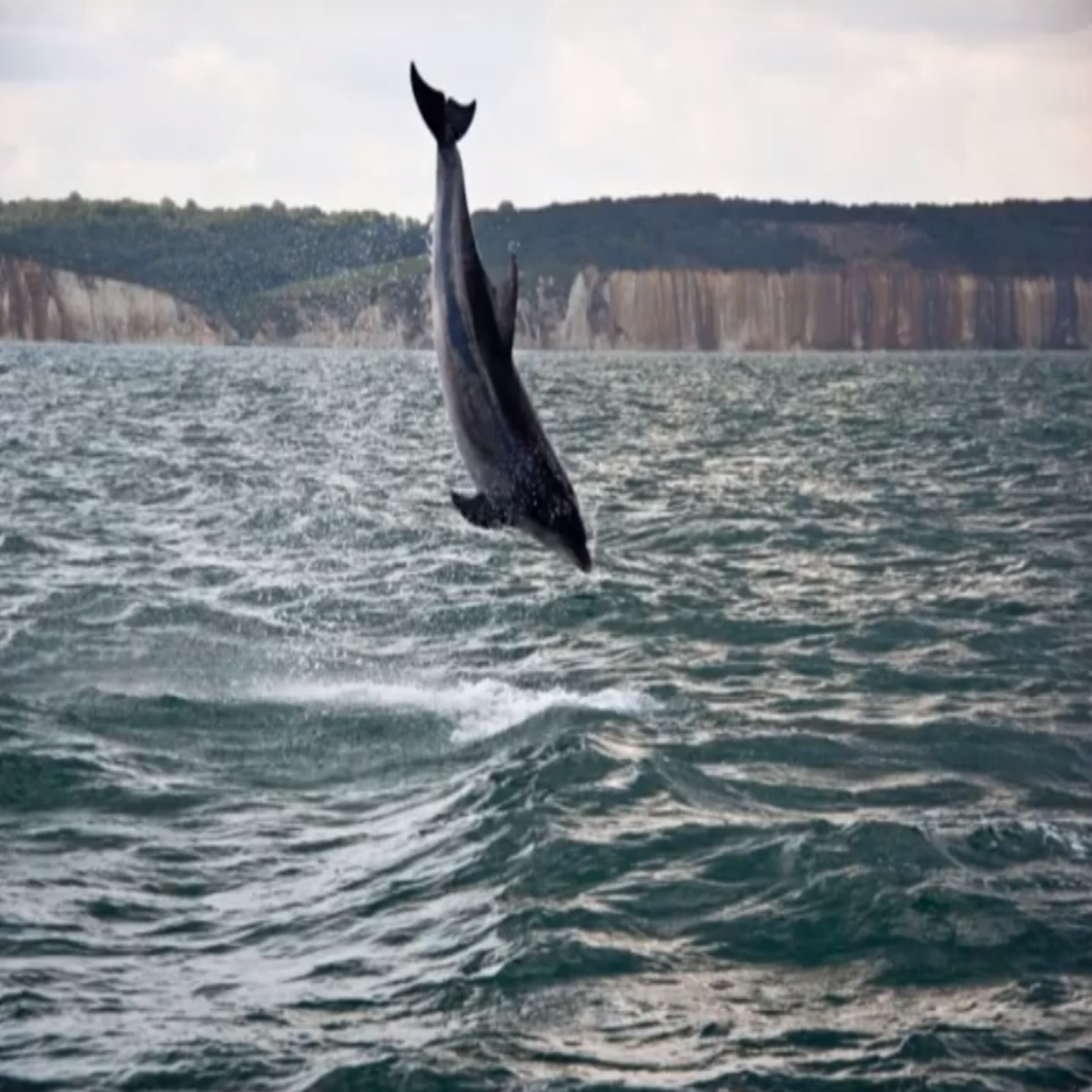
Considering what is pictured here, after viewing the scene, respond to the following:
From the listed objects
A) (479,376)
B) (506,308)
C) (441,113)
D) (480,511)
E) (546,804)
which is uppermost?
(441,113)

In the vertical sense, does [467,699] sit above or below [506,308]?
below

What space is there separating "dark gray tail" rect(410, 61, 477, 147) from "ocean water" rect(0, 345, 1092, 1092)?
4.14m

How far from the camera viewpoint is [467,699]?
16609 mm

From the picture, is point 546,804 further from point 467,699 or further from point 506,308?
point 467,699

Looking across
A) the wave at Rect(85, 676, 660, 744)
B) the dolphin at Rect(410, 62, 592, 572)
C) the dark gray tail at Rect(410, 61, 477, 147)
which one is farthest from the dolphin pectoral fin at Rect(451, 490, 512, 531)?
the wave at Rect(85, 676, 660, 744)

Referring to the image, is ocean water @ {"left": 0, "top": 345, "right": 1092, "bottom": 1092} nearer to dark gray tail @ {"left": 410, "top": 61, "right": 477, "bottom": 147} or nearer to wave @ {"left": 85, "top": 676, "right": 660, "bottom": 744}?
wave @ {"left": 85, "top": 676, "right": 660, "bottom": 744}

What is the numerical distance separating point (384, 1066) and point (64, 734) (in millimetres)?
7429

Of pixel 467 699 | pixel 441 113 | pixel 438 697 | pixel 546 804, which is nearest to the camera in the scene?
pixel 441 113

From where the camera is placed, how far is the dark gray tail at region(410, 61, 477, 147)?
403 inches

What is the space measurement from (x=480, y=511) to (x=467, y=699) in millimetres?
6125

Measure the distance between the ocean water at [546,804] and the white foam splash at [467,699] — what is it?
59 mm

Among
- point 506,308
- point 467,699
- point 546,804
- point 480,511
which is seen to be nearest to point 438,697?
point 467,699

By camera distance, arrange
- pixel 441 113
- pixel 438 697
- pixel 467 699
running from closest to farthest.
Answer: pixel 441 113, pixel 467 699, pixel 438 697

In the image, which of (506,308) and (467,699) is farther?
(467,699)
